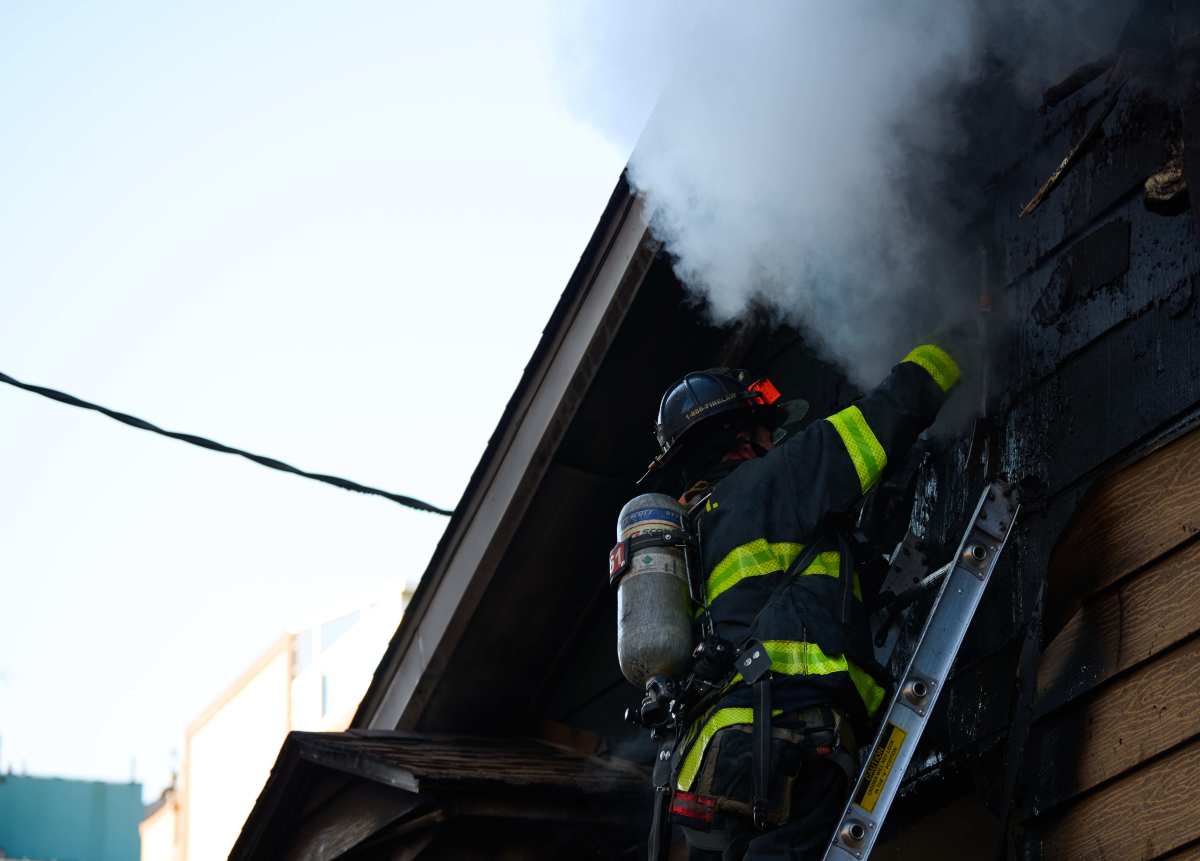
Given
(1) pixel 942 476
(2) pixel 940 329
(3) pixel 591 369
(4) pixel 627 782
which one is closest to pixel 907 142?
(2) pixel 940 329

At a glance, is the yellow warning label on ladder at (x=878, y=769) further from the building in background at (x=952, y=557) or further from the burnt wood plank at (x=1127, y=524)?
the burnt wood plank at (x=1127, y=524)

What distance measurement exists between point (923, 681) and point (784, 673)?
1.10 ft

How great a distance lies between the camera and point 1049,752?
374cm

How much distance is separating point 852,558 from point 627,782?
5.32ft

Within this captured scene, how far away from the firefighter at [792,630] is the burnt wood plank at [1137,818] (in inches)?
22.0

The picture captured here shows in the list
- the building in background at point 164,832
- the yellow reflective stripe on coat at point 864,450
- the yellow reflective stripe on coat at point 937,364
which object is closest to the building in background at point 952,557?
the yellow reflective stripe on coat at point 937,364

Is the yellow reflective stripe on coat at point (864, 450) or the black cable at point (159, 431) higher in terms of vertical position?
the black cable at point (159, 431)

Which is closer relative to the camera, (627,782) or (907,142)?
(907,142)

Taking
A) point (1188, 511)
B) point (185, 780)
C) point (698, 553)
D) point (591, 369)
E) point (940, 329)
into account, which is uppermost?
point (185, 780)

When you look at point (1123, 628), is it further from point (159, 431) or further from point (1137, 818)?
point (159, 431)

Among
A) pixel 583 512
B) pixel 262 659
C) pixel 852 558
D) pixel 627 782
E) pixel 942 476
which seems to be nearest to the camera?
pixel 852 558

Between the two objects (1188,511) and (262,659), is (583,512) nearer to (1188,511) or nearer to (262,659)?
(1188,511)

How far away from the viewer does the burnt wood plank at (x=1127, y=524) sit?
11.6ft

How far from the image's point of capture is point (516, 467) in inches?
234
